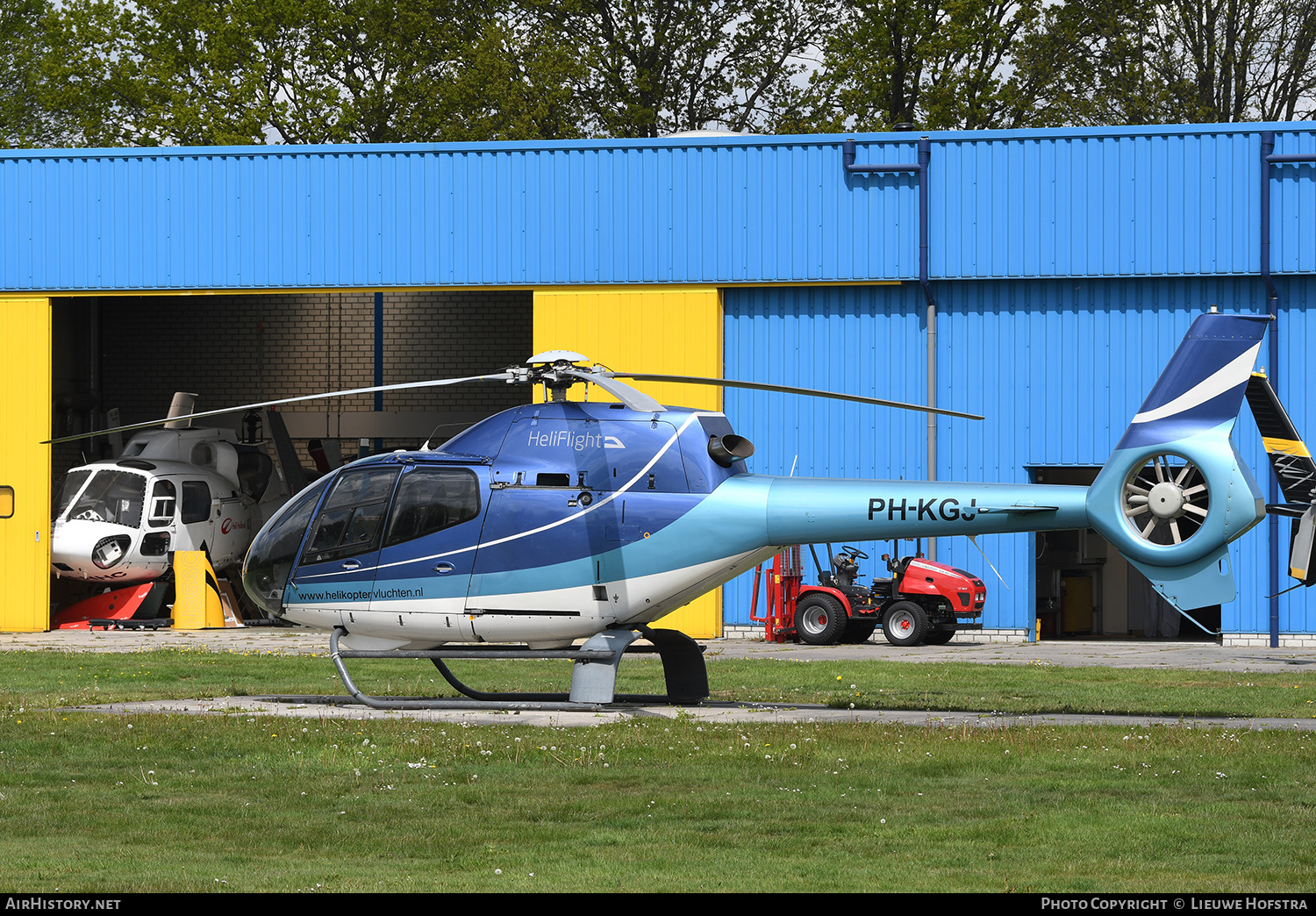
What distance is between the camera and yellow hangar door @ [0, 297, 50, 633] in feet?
89.8

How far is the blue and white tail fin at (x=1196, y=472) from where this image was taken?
12.4 metres

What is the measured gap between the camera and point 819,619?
80.2ft

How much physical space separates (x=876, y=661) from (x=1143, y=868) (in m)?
12.7

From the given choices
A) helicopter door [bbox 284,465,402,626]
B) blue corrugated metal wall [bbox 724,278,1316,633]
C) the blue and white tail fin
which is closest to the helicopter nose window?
blue corrugated metal wall [bbox 724,278,1316,633]

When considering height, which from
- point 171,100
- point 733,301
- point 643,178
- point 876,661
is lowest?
point 876,661

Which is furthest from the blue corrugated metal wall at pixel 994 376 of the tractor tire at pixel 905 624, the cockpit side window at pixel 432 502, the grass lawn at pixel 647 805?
the cockpit side window at pixel 432 502

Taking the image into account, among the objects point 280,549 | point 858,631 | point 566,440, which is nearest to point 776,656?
point 858,631

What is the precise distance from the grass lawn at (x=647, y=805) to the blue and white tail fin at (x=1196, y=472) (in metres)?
1.41

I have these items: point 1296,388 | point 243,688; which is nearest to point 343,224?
point 243,688

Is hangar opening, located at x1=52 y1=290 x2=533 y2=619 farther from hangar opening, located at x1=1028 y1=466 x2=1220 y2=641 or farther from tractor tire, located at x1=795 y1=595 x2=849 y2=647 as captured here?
hangar opening, located at x1=1028 y1=466 x2=1220 y2=641

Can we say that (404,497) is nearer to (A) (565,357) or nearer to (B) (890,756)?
(A) (565,357)

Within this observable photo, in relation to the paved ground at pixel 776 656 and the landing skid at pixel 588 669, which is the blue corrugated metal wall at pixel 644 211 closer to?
the paved ground at pixel 776 656

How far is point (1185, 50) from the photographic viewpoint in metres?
42.6
